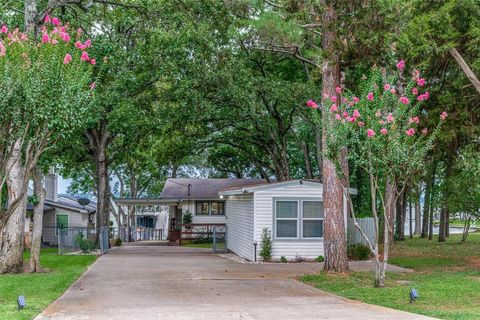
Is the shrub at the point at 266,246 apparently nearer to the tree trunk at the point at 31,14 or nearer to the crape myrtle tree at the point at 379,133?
the crape myrtle tree at the point at 379,133

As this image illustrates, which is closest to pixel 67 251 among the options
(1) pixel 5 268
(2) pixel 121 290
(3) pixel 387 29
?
(1) pixel 5 268

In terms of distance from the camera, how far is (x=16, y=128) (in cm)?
944

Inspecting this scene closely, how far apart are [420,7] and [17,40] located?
10.8m

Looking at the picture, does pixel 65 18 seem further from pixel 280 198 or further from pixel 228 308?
pixel 228 308

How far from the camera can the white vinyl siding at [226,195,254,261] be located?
823 inches

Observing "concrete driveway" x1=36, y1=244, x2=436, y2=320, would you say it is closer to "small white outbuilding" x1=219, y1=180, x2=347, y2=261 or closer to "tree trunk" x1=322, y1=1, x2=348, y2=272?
"tree trunk" x1=322, y1=1, x2=348, y2=272

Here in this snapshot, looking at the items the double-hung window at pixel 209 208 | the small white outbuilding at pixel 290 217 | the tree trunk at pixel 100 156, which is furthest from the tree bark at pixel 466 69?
the double-hung window at pixel 209 208

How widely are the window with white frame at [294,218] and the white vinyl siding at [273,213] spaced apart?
0.43 ft

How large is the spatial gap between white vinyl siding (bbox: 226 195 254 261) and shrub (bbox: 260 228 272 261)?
555 millimetres

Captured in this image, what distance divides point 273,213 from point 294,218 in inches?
28.0

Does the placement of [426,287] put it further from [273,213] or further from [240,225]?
[240,225]

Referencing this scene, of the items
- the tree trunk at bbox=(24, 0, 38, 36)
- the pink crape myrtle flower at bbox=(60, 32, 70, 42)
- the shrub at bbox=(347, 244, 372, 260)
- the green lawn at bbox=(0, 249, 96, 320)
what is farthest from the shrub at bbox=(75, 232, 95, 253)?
the pink crape myrtle flower at bbox=(60, 32, 70, 42)

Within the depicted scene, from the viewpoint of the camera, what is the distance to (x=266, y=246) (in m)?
19.9

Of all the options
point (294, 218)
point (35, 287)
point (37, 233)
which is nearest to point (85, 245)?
point (37, 233)
